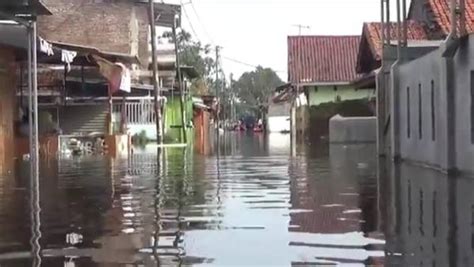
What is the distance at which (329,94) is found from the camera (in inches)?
2277

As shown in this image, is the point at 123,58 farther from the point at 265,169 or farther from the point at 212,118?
the point at 212,118

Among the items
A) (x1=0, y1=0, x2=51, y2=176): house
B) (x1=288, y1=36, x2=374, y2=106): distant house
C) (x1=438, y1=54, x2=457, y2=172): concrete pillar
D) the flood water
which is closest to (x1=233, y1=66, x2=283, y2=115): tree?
(x1=288, y1=36, x2=374, y2=106): distant house

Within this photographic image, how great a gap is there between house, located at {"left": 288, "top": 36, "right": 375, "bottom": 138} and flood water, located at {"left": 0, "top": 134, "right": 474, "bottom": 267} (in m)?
33.3

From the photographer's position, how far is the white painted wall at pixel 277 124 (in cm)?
9879

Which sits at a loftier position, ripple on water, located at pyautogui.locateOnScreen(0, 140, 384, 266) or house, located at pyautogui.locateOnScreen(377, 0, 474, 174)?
house, located at pyautogui.locateOnScreen(377, 0, 474, 174)

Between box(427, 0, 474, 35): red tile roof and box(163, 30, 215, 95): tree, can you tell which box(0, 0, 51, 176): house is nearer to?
box(427, 0, 474, 35): red tile roof

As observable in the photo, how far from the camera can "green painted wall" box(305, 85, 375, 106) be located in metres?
56.7

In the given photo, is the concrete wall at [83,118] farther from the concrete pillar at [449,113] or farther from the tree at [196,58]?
the tree at [196,58]

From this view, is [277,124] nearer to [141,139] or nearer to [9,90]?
[141,139]

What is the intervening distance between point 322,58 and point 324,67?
61.7 inches

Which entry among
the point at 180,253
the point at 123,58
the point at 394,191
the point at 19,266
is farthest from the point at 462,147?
the point at 123,58

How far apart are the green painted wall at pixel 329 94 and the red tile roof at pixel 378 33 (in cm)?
1568

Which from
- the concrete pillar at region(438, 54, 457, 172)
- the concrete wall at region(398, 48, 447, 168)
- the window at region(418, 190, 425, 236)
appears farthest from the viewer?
the concrete wall at region(398, 48, 447, 168)

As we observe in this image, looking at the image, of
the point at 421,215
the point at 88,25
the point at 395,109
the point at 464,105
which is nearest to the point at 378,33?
the point at 395,109
